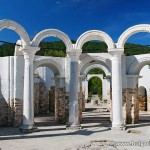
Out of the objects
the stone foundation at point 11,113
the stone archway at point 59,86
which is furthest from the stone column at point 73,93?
the stone foundation at point 11,113

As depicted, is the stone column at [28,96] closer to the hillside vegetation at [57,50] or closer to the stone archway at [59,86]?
the stone archway at [59,86]

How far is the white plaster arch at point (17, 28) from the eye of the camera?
43.3 feet

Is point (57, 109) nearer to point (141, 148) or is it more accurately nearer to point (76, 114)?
point (76, 114)

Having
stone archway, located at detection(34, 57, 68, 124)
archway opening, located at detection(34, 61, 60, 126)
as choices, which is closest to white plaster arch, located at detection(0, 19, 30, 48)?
stone archway, located at detection(34, 57, 68, 124)

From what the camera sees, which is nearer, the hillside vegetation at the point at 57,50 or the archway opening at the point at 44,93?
the archway opening at the point at 44,93

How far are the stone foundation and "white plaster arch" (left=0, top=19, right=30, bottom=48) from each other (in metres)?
3.74

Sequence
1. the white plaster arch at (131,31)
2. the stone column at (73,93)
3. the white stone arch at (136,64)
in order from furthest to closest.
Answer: the white stone arch at (136,64) → the stone column at (73,93) → the white plaster arch at (131,31)

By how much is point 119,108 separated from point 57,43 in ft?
194

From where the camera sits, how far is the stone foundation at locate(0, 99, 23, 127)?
53.6 feet

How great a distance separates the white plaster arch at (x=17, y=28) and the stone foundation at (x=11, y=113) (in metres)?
3.74

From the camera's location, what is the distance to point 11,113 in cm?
1656

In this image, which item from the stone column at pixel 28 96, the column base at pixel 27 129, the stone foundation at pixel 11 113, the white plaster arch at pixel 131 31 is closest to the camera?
the column base at pixel 27 129

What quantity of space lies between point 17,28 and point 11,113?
5.25 meters

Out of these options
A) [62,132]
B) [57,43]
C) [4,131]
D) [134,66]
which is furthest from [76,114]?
[57,43]
